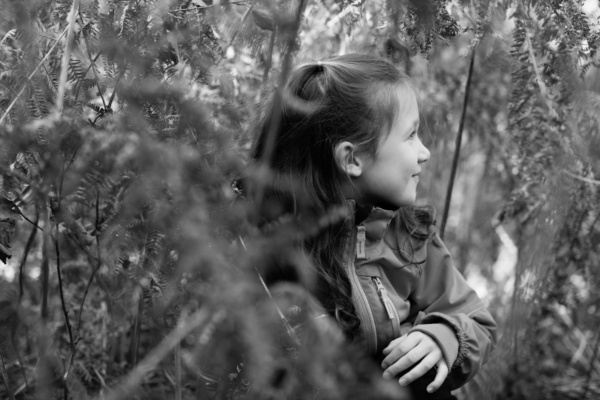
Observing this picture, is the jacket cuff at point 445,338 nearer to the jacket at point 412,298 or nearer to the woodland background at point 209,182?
the jacket at point 412,298

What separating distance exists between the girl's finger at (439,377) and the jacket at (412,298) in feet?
0.07

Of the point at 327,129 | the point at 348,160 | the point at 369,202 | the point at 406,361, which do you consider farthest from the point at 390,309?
the point at 327,129

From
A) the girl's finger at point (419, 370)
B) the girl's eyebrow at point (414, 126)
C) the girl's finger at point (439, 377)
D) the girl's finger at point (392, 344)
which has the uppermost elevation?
the girl's eyebrow at point (414, 126)

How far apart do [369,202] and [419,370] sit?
498mm

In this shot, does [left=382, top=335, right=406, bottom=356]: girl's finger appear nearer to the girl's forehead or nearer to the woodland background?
the woodland background

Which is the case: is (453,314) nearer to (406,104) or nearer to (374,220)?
(374,220)

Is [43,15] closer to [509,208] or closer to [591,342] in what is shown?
[509,208]

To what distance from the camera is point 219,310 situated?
0.91 meters

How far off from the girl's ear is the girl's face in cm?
2

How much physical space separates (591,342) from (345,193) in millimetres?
1933

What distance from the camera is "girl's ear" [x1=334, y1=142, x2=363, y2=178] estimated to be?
1.92 metres

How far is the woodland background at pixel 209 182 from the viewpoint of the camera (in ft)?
3.26

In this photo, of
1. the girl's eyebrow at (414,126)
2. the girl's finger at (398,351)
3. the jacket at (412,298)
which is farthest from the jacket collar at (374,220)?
the girl's finger at (398,351)

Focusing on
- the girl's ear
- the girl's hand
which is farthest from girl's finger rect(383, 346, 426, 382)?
the girl's ear
